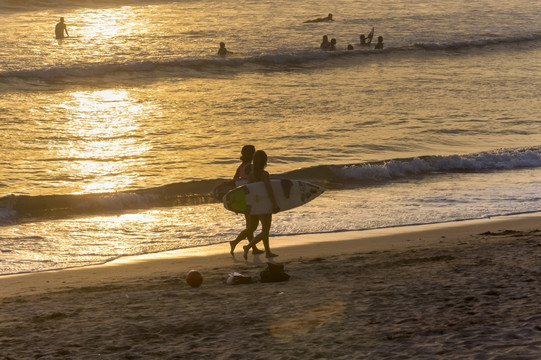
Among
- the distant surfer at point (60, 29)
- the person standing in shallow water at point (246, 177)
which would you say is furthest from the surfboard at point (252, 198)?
the distant surfer at point (60, 29)

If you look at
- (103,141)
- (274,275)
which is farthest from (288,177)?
(274,275)

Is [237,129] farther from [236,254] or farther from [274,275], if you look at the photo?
[274,275]

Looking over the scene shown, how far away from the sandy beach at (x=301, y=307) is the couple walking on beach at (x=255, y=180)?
8.9 inches

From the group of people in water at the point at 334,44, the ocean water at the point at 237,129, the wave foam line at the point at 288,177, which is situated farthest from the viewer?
the group of people in water at the point at 334,44

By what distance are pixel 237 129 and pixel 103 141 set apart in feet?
13.1

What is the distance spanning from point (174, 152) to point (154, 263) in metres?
9.96

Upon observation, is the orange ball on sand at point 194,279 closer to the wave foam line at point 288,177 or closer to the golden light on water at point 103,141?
the wave foam line at point 288,177

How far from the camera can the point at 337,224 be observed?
1352 centimetres

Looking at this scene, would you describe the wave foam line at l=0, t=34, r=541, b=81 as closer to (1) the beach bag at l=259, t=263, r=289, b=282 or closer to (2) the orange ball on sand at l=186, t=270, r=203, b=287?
(2) the orange ball on sand at l=186, t=270, r=203, b=287

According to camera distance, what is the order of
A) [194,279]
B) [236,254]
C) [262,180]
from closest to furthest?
[194,279], [262,180], [236,254]

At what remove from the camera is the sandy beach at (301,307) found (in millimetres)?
6785

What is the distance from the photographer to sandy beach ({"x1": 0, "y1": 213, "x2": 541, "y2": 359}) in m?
6.79

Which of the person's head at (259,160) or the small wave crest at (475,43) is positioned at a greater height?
the small wave crest at (475,43)

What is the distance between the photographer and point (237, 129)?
952 inches
